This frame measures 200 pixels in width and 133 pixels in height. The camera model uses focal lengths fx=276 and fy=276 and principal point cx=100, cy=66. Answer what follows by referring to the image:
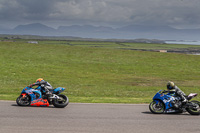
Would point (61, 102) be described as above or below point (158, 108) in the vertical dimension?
below

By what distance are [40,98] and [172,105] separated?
A: 690 cm

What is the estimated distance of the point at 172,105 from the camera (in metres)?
13.6

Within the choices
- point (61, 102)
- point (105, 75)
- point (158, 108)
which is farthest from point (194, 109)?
point (105, 75)

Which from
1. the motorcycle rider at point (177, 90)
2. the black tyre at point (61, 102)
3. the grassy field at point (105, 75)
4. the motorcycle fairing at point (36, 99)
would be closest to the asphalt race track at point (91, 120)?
the black tyre at point (61, 102)

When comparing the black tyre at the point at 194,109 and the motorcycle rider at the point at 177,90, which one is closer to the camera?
the black tyre at the point at 194,109

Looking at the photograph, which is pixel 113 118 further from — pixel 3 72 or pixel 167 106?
pixel 3 72

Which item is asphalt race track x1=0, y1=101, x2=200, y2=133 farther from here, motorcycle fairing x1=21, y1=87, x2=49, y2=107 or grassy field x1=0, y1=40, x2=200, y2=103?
grassy field x1=0, y1=40, x2=200, y2=103

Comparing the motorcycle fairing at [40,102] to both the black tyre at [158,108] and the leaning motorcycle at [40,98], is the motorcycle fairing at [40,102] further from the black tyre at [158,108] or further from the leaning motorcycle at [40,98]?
the black tyre at [158,108]

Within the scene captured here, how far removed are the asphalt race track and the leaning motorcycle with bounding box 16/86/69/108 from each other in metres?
0.36

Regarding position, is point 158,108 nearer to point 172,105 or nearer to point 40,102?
point 172,105

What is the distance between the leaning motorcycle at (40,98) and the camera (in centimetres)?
1473

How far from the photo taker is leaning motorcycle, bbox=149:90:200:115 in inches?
528

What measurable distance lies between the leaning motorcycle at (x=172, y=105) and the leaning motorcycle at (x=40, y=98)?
4707mm

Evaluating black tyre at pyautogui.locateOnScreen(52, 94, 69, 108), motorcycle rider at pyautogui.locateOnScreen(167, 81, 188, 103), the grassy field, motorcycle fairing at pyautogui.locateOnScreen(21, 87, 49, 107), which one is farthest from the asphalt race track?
the grassy field
